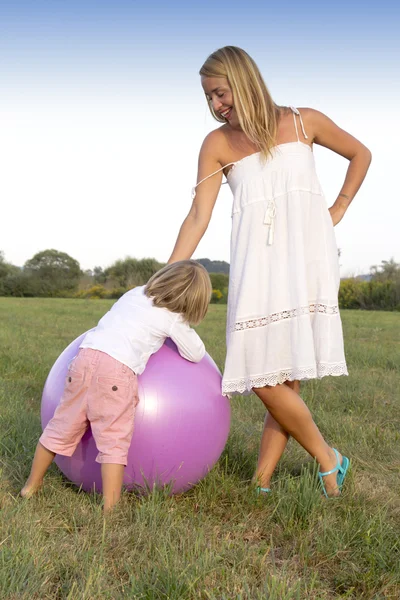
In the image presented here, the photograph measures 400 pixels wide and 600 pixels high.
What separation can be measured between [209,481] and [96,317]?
42.6 ft

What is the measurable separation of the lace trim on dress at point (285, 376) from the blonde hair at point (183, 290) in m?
0.40

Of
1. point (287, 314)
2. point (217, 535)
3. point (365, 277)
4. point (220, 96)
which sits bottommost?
point (217, 535)

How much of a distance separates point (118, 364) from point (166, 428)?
409 mm

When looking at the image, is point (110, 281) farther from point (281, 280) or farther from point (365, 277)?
point (281, 280)

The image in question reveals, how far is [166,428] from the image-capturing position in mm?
3410

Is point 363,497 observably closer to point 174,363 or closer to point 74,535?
point 174,363

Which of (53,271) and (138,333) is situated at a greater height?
(53,271)

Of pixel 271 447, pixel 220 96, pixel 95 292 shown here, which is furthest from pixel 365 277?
pixel 220 96

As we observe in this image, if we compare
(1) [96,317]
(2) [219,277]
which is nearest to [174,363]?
(1) [96,317]

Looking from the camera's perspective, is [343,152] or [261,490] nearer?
[261,490]

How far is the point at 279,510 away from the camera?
3340 millimetres

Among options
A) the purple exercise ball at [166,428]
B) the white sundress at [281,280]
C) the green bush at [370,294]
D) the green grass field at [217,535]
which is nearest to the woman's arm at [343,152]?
the white sundress at [281,280]

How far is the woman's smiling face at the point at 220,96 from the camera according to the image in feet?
11.3

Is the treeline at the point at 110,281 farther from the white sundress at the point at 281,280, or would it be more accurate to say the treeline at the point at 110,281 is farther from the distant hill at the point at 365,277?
the white sundress at the point at 281,280
